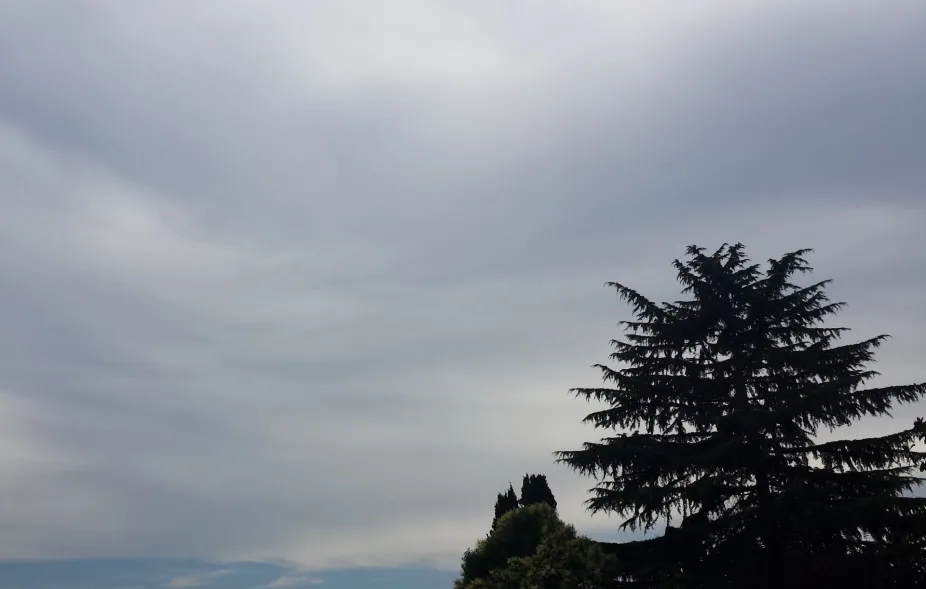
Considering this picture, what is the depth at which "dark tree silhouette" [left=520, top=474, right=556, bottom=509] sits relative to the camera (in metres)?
44.5

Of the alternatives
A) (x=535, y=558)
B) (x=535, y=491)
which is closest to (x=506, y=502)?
(x=535, y=491)

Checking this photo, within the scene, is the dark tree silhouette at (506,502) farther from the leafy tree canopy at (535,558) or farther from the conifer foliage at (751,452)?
the conifer foliage at (751,452)

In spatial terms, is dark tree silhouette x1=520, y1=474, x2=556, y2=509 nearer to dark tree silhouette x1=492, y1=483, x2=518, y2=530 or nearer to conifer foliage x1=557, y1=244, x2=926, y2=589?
dark tree silhouette x1=492, y1=483, x2=518, y2=530

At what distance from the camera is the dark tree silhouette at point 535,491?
1752 inches

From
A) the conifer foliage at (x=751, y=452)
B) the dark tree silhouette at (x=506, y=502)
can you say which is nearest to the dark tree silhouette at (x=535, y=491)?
the dark tree silhouette at (x=506, y=502)

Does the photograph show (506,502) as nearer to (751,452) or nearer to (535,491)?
(535,491)

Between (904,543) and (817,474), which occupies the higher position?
(817,474)

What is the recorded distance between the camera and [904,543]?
21.6 meters

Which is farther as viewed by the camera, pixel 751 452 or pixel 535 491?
pixel 535 491

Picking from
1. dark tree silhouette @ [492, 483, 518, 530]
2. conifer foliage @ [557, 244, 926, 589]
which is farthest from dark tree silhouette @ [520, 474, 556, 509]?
conifer foliage @ [557, 244, 926, 589]

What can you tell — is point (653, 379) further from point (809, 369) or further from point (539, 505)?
point (539, 505)

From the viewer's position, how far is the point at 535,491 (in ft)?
148

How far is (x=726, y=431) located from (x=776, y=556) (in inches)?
167

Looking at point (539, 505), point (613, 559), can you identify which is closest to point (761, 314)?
point (613, 559)
